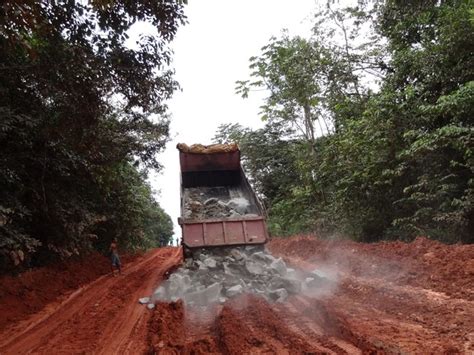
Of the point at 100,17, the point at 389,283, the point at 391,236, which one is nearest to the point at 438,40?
the point at 391,236

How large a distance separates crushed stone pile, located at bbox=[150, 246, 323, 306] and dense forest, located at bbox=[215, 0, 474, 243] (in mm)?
3703

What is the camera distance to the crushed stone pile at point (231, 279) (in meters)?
6.86

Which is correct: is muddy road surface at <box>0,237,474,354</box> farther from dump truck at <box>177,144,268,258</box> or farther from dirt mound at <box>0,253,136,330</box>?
dump truck at <box>177,144,268,258</box>

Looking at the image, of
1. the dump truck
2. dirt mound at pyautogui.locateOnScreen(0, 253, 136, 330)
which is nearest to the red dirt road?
dirt mound at pyautogui.locateOnScreen(0, 253, 136, 330)

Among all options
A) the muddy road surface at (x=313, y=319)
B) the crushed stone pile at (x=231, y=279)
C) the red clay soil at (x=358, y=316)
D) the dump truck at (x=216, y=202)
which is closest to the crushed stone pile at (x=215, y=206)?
the dump truck at (x=216, y=202)

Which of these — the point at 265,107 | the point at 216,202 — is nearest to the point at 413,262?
the point at 216,202

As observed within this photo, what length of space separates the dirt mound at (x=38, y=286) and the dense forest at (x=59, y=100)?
45 centimetres

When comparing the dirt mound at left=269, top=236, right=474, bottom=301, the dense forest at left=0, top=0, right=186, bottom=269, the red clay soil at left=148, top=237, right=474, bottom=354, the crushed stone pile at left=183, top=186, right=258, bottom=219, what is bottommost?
the red clay soil at left=148, top=237, right=474, bottom=354

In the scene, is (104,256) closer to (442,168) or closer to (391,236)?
(391,236)

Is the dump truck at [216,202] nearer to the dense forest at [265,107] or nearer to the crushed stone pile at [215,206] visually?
the crushed stone pile at [215,206]

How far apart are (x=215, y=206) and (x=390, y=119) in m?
4.92

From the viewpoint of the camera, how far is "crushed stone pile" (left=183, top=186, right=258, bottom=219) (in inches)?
405

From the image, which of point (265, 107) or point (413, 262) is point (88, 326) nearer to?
point (413, 262)

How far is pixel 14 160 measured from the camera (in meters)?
8.14
